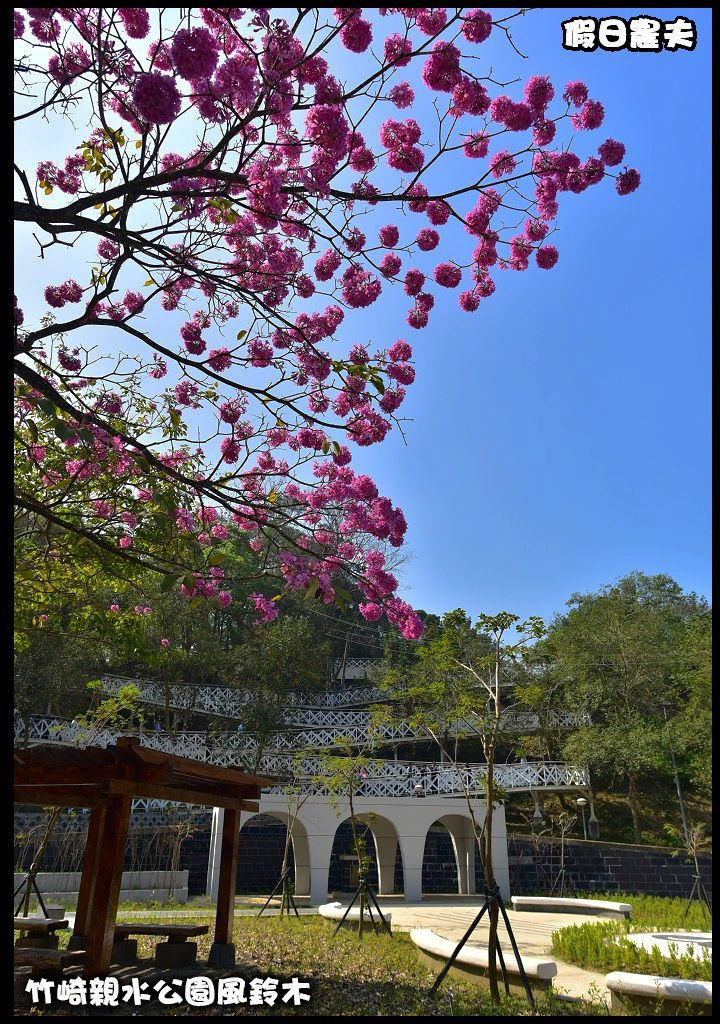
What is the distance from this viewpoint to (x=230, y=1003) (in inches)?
187

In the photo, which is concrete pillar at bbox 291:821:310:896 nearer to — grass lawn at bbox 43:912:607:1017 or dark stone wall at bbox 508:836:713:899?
dark stone wall at bbox 508:836:713:899

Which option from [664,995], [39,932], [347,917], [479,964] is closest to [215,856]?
[347,917]

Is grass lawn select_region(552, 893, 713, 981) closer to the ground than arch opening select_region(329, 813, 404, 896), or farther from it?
farther from it

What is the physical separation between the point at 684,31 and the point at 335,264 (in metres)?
2.09

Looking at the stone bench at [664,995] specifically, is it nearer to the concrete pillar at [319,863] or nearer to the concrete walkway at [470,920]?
the concrete walkway at [470,920]

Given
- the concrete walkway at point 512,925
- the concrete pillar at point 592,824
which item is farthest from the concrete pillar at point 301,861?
A: the concrete pillar at point 592,824

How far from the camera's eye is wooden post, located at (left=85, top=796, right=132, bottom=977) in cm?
450

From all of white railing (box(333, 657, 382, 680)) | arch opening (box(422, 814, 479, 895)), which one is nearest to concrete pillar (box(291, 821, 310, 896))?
arch opening (box(422, 814, 479, 895))

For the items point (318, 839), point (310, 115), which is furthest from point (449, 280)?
point (318, 839)

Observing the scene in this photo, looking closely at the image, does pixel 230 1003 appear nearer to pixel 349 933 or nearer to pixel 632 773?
pixel 349 933

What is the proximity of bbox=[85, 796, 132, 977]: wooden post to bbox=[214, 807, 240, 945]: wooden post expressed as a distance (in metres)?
1.65

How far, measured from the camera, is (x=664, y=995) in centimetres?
492

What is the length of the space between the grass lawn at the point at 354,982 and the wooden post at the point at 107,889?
0.93 ft

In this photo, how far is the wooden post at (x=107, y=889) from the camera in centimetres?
450
